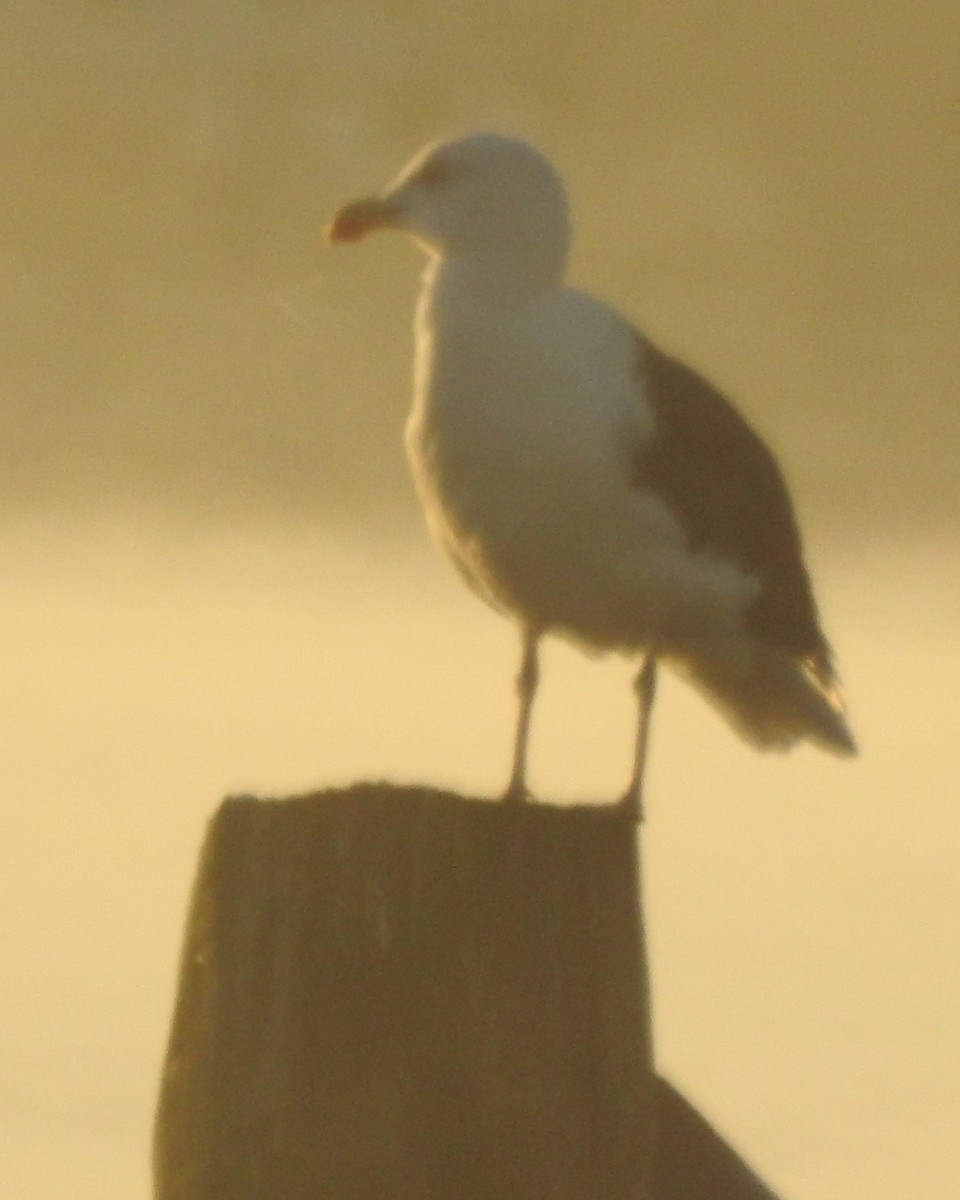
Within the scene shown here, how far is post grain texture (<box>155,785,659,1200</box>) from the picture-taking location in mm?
6184

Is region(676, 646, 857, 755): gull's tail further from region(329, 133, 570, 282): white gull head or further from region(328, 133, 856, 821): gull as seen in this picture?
region(329, 133, 570, 282): white gull head

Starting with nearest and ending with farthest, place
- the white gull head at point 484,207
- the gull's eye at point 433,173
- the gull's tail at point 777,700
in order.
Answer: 1. the white gull head at point 484,207
2. the gull's eye at point 433,173
3. the gull's tail at point 777,700

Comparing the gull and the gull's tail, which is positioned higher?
the gull

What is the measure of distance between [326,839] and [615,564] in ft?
14.8

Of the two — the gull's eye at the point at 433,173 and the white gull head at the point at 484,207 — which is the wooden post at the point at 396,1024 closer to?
the white gull head at the point at 484,207

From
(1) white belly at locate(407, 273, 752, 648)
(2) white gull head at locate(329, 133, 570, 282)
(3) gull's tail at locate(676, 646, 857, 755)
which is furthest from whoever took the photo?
(3) gull's tail at locate(676, 646, 857, 755)

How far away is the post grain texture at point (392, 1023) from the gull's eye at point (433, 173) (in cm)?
505

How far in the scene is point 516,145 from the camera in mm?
11156

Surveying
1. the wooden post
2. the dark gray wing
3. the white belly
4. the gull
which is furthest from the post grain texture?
the dark gray wing

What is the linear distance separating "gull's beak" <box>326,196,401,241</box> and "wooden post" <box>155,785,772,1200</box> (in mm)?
5030

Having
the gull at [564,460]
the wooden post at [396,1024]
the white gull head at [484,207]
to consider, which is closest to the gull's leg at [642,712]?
the gull at [564,460]

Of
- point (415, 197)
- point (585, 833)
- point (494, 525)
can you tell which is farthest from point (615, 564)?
point (585, 833)

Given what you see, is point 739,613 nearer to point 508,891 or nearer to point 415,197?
point 415,197

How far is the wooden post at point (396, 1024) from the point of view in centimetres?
618
